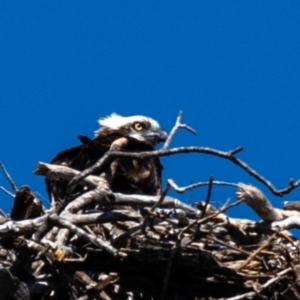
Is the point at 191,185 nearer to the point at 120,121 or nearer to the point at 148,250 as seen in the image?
the point at 148,250

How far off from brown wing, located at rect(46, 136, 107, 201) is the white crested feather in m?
3.23

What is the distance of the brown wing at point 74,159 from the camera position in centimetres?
802

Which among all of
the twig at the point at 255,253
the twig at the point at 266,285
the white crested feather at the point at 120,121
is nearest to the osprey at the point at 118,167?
the twig at the point at 255,253

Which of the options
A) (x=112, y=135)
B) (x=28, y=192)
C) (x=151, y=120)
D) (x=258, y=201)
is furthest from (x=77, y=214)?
(x=151, y=120)

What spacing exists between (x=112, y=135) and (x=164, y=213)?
3.37 metres

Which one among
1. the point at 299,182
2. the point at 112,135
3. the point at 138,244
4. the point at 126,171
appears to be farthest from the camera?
the point at 112,135

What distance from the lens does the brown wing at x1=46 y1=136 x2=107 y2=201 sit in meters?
8.02

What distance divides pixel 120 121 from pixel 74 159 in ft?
11.8

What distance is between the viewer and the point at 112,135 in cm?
949

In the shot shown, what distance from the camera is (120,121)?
11.7 metres

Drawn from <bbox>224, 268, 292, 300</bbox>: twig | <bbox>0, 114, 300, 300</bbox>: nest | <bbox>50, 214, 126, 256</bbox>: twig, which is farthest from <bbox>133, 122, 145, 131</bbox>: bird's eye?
<bbox>50, 214, 126, 256</bbox>: twig

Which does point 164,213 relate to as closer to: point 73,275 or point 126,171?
point 73,275

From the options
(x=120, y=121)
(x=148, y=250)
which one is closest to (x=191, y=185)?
(x=148, y=250)

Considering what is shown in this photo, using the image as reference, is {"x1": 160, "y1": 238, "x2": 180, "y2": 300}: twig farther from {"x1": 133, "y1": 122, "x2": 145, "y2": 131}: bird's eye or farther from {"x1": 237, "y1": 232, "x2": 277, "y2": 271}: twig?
{"x1": 133, "y1": 122, "x2": 145, "y2": 131}: bird's eye
